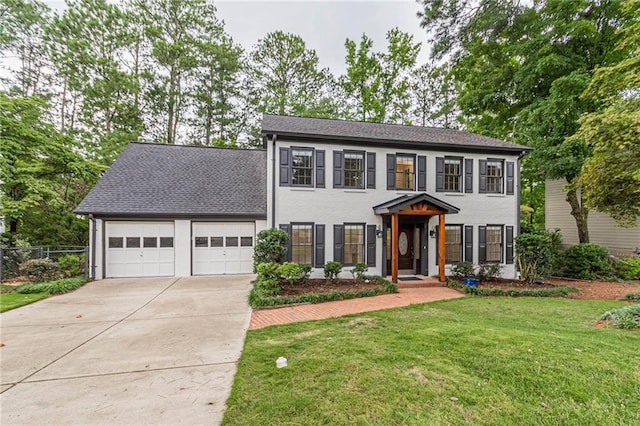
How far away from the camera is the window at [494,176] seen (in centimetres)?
1116

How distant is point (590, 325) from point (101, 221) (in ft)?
48.2

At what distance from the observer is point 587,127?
21.7 ft

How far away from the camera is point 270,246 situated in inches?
338

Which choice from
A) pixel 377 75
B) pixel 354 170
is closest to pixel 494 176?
pixel 354 170

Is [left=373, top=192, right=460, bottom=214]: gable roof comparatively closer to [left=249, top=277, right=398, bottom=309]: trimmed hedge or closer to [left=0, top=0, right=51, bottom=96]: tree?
[left=249, top=277, right=398, bottom=309]: trimmed hedge

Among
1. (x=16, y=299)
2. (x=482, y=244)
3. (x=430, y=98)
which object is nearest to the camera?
(x=16, y=299)

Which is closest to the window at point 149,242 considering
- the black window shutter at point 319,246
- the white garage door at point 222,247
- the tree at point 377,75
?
the white garage door at point 222,247

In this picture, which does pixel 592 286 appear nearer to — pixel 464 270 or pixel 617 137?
pixel 464 270

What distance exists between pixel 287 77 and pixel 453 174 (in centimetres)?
1521

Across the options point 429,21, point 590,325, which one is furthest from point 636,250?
point 429,21

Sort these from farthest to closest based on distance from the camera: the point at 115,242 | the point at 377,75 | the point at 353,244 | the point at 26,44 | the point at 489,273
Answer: the point at 377,75
the point at 26,44
the point at 115,242
the point at 353,244
the point at 489,273

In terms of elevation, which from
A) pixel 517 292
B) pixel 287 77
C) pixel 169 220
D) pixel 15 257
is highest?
pixel 287 77

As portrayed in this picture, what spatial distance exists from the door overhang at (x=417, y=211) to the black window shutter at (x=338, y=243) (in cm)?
169

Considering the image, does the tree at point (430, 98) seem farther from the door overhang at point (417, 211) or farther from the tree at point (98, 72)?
the tree at point (98, 72)
